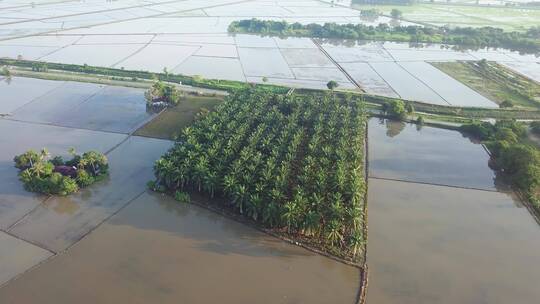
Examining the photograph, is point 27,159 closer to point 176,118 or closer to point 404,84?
point 176,118

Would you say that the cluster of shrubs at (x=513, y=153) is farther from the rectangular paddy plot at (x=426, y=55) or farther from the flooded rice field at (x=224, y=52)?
the rectangular paddy plot at (x=426, y=55)

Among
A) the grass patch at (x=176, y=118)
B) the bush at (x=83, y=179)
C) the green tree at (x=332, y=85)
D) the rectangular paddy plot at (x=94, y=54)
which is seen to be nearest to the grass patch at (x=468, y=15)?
the green tree at (x=332, y=85)

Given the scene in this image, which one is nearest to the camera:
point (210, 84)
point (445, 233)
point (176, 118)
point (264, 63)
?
point (445, 233)

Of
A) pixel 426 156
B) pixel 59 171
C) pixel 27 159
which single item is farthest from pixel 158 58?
pixel 426 156

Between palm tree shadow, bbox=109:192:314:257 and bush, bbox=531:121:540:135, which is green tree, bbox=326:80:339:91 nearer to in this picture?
bush, bbox=531:121:540:135

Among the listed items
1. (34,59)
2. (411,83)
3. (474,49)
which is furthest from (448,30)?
(34,59)

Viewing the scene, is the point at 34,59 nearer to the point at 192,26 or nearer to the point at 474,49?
the point at 192,26
